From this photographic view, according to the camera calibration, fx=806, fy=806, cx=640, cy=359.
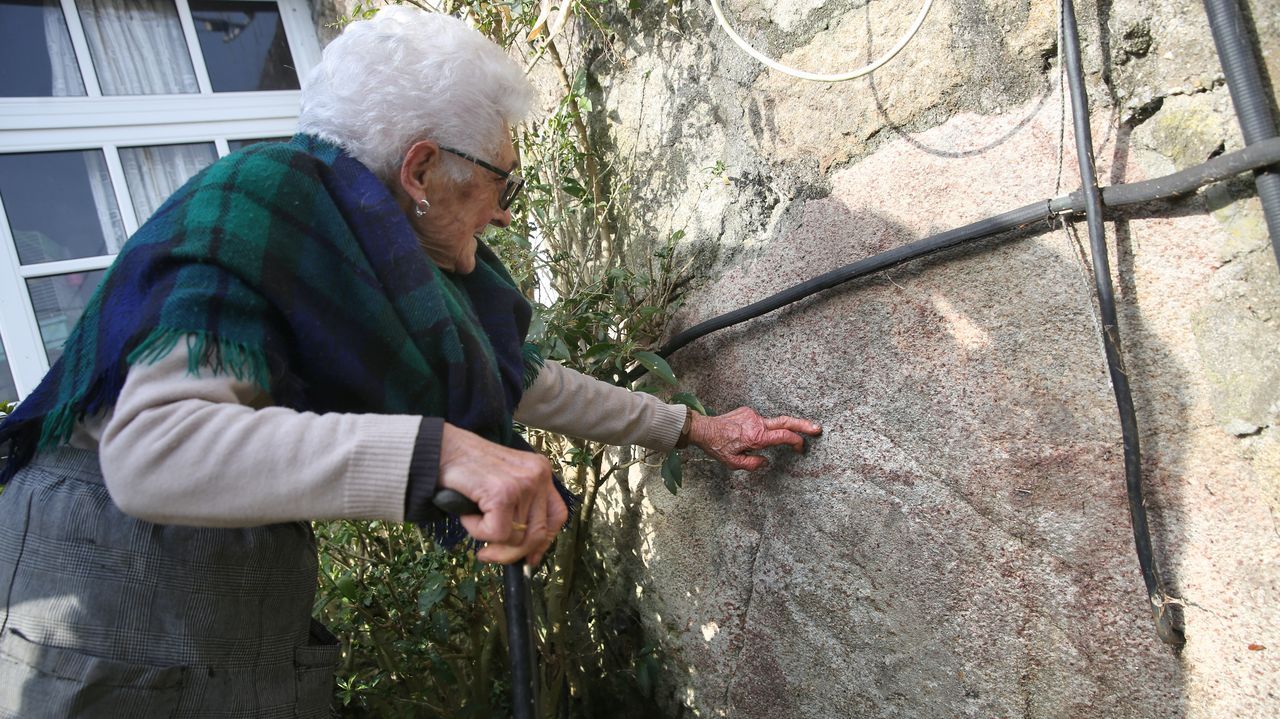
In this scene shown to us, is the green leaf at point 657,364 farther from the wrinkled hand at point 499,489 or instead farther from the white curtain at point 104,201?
the white curtain at point 104,201

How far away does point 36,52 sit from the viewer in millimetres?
3559

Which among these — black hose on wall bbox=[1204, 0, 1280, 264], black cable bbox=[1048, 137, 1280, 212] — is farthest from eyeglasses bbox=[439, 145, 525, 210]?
black hose on wall bbox=[1204, 0, 1280, 264]

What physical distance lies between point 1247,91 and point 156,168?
4155 millimetres

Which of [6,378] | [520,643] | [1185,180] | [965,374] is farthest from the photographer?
[6,378]

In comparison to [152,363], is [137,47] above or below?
above

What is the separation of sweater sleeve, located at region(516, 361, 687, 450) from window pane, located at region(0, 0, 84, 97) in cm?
326

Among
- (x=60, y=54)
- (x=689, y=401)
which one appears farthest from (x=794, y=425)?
(x=60, y=54)

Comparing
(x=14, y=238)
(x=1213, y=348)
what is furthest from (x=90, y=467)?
(x=14, y=238)

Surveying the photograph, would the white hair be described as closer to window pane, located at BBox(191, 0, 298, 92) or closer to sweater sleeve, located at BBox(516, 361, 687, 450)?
sweater sleeve, located at BBox(516, 361, 687, 450)

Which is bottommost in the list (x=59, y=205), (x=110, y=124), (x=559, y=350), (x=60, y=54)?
(x=559, y=350)

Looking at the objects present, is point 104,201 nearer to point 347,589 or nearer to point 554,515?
point 347,589

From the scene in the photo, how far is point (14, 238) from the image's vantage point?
3.53 metres

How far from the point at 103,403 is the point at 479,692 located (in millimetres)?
1564

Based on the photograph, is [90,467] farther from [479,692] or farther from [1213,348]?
[1213,348]
